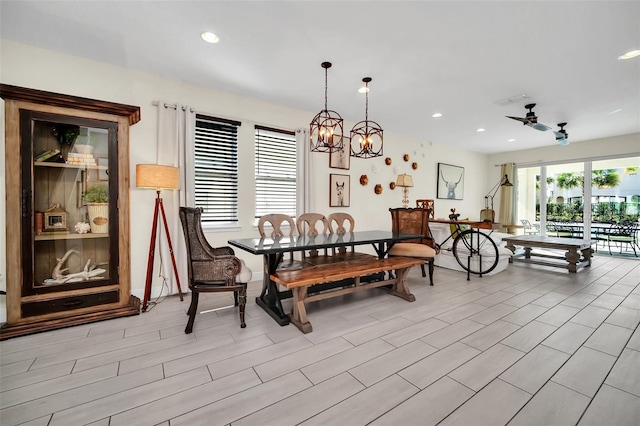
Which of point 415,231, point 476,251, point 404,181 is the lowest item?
point 476,251

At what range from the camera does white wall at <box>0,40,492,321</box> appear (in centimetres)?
270

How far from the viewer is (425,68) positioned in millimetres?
3090

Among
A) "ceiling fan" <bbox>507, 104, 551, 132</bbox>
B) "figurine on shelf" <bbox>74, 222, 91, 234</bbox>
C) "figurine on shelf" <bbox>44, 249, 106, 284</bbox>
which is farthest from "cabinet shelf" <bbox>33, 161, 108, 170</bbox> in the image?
"ceiling fan" <bbox>507, 104, 551, 132</bbox>

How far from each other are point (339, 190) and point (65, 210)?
3.68m

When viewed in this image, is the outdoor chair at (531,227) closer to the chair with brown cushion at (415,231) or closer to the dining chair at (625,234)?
the dining chair at (625,234)

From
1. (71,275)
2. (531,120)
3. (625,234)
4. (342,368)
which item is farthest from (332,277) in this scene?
(625,234)

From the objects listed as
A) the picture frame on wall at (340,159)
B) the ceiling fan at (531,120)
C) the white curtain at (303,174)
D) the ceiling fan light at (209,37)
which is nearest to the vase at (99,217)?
the ceiling fan light at (209,37)

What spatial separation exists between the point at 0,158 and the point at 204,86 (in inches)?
83.9

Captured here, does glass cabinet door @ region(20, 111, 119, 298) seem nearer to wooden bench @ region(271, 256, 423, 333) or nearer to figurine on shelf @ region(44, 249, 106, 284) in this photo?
figurine on shelf @ region(44, 249, 106, 284)

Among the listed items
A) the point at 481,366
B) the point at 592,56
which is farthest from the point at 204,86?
the point at 592,56

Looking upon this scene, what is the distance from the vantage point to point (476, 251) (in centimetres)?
444

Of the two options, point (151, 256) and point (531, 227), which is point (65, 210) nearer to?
point (151, 256)

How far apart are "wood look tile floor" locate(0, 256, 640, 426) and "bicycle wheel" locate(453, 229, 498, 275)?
1423 millimetres

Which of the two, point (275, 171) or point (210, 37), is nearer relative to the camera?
point (210, 37)
